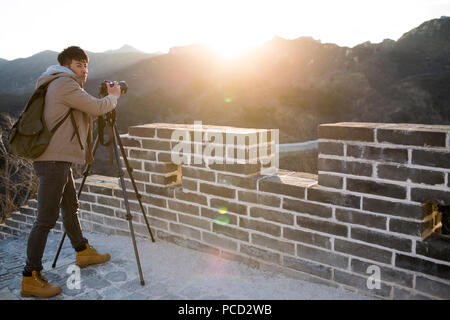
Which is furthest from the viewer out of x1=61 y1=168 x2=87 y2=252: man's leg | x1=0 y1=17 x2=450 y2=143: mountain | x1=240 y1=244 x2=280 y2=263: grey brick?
x1=0 y1=17 x2=450 y2=143: mountain

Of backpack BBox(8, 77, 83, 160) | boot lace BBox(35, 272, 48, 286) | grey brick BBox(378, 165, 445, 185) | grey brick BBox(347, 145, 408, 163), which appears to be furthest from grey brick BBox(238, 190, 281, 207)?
boot lace BBox(35, 272, 48, 286)

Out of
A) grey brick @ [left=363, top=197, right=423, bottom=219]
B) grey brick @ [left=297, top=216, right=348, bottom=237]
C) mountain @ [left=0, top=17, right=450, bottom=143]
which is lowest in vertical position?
grey brick @ [left=297, top=216, right=348, bottom=237]

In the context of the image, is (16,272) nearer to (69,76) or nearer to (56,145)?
(56,145)

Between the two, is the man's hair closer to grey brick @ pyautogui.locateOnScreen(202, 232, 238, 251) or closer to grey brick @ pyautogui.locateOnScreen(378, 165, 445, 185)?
grey brick @ pyautogui.locateOnScreen(202, 232, 238, 251)

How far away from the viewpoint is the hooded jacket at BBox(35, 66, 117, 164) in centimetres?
274

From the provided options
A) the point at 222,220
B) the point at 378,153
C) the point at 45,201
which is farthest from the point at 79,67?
the point at 378,153

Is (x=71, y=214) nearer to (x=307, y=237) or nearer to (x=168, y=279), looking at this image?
(x=168, y=279)

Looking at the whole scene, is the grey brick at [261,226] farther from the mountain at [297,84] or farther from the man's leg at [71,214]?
the mountain at [297,84]

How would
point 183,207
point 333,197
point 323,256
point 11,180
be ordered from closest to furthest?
point 333,197, point 323,256, point 183,207, point 11,180

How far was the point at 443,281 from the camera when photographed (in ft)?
7.51

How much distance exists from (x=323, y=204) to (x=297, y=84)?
44001mm

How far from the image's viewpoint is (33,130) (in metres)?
2.68
